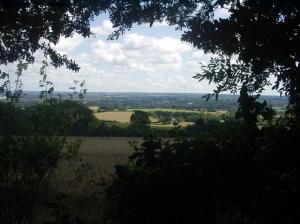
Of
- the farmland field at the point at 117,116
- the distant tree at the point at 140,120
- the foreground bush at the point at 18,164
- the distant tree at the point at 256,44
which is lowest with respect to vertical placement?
the farmland field at the point at 117,116

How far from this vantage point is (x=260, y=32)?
481cm

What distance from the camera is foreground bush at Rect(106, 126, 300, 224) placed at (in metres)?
3.93

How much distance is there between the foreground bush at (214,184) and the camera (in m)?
3.93

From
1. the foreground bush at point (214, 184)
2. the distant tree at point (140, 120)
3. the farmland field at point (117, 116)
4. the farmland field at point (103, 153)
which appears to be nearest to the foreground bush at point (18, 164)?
the foreground bush at point (214, 184)

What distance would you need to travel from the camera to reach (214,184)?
14.2 feet

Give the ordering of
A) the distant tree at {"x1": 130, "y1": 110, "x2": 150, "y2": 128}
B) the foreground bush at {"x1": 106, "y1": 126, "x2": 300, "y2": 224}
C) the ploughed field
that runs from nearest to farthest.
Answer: the foreground bush at {"x1": 106, "y1": 126, "x2": 300, "y2": 224}
the ploughed field
the distant tree at {"x1": 130, "y1": 110, "x2": 150, "y2": 128}

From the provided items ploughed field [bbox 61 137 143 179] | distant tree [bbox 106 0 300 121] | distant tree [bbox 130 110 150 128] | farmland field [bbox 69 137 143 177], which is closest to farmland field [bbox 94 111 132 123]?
distant tree [bbox 130 110 150 128]

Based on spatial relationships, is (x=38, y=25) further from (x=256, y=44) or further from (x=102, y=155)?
(x=102, y=155)

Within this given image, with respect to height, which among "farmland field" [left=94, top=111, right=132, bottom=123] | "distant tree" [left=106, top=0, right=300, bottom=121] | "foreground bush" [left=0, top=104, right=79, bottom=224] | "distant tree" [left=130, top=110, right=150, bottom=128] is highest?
"distant tree" [left=106, top=0, right=300, bottom=121]

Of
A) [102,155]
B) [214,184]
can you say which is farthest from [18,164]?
[102,155]

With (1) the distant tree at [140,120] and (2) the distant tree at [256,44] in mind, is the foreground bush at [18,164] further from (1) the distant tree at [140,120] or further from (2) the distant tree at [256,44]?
(1) the distant tree at [140,120]

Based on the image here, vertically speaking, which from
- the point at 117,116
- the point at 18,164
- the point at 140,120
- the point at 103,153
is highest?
the point at 18,164

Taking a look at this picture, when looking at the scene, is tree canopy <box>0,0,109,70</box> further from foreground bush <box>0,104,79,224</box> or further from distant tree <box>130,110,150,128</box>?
distant tree <box>130,110,150,128</box>

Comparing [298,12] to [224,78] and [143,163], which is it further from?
[143,163]
